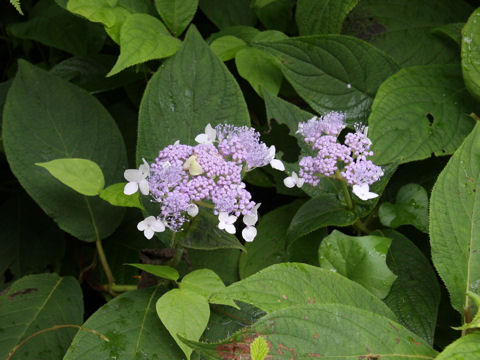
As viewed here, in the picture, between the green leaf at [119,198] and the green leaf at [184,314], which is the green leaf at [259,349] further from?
the green leaf at [119,198]

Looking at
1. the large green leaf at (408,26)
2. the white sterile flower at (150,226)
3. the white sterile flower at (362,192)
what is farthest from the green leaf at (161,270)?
the large green leaf at (408,26)

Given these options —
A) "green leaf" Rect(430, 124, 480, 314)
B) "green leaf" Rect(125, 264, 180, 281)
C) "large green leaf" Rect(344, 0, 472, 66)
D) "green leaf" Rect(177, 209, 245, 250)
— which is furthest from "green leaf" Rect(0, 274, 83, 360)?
"large green leaf" Rect(344, 0, 472, 66)

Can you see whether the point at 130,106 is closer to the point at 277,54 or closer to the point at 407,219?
the point at 277,54

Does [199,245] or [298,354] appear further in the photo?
[199,245]

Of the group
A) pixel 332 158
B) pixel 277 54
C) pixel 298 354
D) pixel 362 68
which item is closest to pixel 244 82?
pixel 277 54

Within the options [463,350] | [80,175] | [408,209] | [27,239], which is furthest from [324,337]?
[27,239]
